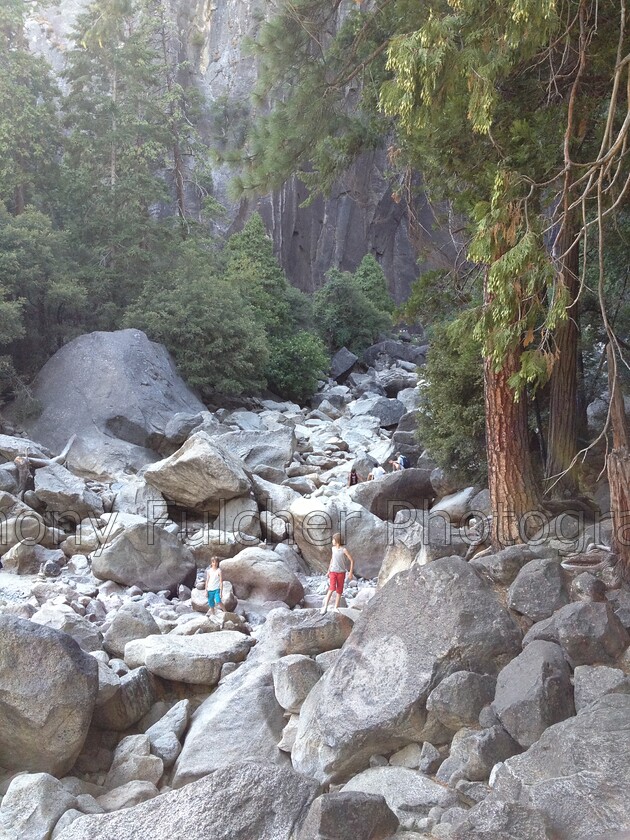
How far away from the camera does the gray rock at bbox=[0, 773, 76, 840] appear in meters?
4.73

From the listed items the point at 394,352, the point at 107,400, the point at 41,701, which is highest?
the point at 107,400

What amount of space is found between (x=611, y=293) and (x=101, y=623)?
8.80m

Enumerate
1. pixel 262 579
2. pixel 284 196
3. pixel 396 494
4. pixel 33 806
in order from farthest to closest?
pixel 284 196 → pixel 396 494 → pixel 262 579 → pixel 33 806

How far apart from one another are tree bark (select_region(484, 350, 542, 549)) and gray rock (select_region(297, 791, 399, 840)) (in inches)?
190

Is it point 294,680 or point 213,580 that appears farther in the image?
point 213,580

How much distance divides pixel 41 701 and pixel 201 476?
6.67m

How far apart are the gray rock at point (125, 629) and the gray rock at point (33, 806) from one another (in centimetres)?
237

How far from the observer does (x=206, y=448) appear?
40.5 feet

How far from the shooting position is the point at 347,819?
12.6 feet

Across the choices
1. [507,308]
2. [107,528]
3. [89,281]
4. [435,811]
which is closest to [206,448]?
[107,528]

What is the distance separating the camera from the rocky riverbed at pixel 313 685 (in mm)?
4176

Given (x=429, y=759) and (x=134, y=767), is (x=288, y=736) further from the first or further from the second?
(x=429, y=759)

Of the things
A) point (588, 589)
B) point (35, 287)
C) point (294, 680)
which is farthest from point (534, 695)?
point (35, 287)

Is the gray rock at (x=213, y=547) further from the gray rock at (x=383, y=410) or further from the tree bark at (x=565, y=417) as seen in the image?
the gray rock at (x=383, y=410)
